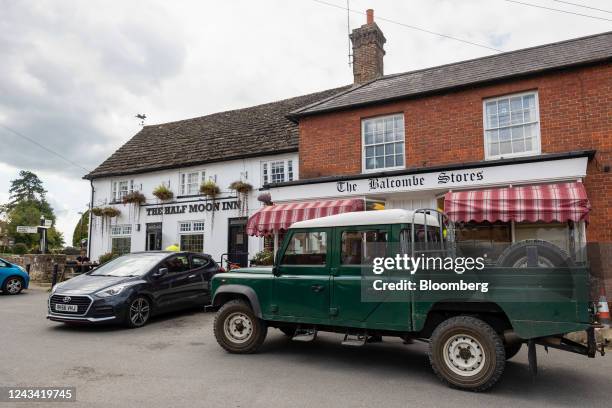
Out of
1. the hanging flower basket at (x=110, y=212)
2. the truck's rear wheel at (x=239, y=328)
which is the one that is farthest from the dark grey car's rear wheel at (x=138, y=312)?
the hanging flower basket at (x=110, y=212)

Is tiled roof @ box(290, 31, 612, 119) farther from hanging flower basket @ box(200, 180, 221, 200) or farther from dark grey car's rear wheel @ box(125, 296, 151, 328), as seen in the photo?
dark grey car's rear wheel @ box(125, 296, 151, 328)

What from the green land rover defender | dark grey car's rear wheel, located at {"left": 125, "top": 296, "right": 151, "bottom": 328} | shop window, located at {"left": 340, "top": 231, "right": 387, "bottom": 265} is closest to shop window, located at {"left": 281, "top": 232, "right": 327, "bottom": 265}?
the green land rover defender

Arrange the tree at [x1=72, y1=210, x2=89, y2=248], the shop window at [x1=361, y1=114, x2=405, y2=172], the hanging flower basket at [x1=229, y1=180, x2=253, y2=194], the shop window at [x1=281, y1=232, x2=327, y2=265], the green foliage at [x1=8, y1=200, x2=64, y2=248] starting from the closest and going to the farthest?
the shop window at [x1=281, y1=232, x2=327, y2=265]
the shop window at [x1=361, y1=114, x2=405, y2=172]
the hanging flower basket at [x1=229, y1=180, x2=253, y2=194]
the green foliage at [x1=8, y1=200, x2=64, y2=248]
the tree at [x1=72, y1=210, x2=89, y2=248]

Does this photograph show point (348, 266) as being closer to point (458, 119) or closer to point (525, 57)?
point (458, 119)

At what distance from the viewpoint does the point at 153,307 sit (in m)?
9.02

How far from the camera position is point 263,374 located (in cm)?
548

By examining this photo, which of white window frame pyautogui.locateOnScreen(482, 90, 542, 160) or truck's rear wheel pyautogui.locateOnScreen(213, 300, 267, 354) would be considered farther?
white window frame pyautogui.locateOnScreen(482, 90, 542, 160)

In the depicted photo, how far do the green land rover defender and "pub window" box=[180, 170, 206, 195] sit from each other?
40.3ft

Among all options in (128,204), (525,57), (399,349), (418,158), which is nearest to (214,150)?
(128,204)

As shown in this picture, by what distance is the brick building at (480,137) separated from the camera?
990 centimetres

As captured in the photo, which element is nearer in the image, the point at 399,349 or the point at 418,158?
the point at 399,349

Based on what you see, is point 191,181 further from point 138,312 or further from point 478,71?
point 478,71

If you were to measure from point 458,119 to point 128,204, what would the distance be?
15.3m

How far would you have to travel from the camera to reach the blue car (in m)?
14.2
